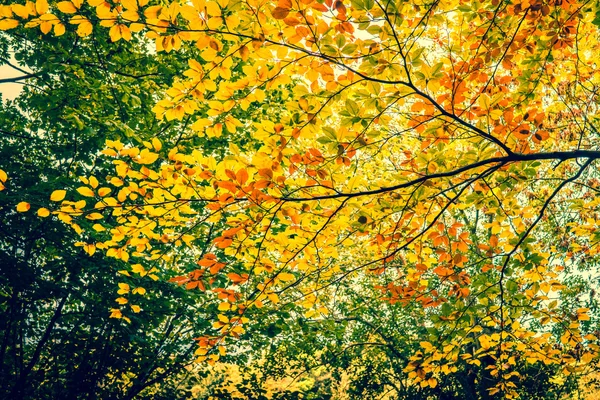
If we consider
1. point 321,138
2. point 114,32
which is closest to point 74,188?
point 114,32

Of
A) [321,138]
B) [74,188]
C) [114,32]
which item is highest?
[74,188]

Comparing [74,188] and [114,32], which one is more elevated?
[74,188]

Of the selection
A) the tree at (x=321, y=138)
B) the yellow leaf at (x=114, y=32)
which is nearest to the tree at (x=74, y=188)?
the tree at (x=321, y=138)

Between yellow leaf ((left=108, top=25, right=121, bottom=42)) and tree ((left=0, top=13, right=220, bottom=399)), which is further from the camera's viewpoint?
tree ((left=0, top=13, right=220, bottom=399))

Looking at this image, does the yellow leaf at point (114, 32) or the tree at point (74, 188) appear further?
the tree at point (74, 188)

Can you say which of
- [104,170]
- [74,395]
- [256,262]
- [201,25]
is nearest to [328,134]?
[201,25]

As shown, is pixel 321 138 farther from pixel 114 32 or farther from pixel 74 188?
pixel 74 188

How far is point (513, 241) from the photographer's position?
8.09 ft

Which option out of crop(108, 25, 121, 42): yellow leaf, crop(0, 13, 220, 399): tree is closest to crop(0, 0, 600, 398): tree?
crop(108, 25, 121, 42): yellow leaf

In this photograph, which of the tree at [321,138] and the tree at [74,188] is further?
the tree at [74,188]

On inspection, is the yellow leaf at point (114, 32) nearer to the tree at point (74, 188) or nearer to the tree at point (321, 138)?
Result: the tree at point (321, 138)

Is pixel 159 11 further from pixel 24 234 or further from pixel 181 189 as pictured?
pixel 24 234

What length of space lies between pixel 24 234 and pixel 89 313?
1431 mm

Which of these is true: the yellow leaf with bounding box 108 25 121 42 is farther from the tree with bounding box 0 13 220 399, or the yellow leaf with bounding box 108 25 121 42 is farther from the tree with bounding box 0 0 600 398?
the tree with bounding box 0 13 220 399
